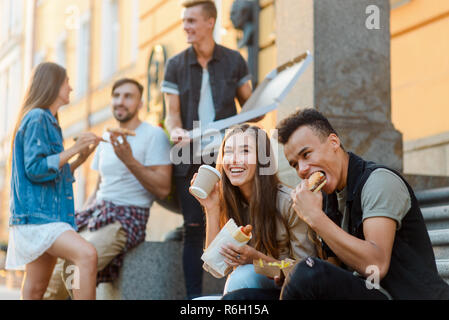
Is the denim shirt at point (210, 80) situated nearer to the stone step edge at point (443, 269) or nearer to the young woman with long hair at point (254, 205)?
the young woman with long hair at point (254, 205)

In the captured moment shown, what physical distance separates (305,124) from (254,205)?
1.95 ft

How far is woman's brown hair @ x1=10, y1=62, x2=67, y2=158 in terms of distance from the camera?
176 inches

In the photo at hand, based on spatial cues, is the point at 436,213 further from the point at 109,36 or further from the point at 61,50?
the point at 61,50

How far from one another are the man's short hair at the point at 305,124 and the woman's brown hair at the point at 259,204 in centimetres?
46

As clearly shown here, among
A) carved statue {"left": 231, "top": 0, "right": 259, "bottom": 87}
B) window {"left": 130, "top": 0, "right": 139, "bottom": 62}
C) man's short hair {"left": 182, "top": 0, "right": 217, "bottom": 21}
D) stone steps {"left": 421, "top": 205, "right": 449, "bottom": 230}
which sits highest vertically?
window {"left": 130, "top": 0, "right": 139, "bottom": 62}

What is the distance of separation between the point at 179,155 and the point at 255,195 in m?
1.54

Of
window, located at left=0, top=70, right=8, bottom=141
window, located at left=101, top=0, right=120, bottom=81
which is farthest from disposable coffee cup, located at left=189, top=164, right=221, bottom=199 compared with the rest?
window, located at left=0, top=70, right=8, bottom=141

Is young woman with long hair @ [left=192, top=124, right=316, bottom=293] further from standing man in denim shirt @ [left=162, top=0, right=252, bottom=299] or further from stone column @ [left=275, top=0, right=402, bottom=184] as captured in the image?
stone column @ [left=275, top=0, right=402, bottom=184]

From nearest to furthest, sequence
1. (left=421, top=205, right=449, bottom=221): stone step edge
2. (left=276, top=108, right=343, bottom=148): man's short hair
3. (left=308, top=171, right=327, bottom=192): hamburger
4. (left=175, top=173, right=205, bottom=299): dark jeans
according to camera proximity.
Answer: (left=308, top=171, right=327, bottom=192): hamburger
(left=276, top=108, right=343, bottom=148): man's short hair
(left=421, top=205, right=449, bottom=221): stone step edge
(left=175, top=173, right=205, bottom=299): dark jeans

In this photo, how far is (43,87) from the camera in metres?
4.48

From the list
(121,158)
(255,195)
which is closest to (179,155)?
(121,158)

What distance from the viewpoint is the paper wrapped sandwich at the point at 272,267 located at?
9.62 feet

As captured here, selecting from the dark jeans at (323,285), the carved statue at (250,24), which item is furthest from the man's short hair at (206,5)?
the carved statue at (250,24)
